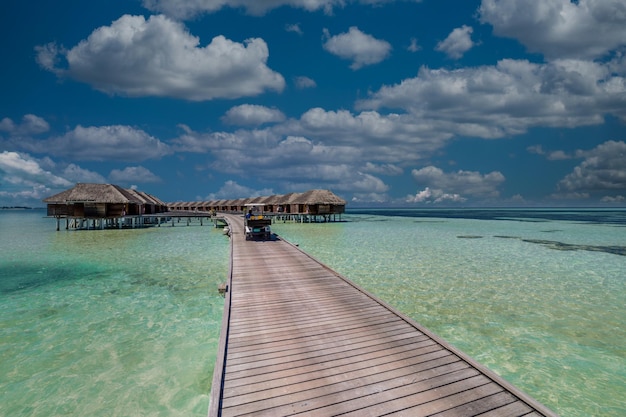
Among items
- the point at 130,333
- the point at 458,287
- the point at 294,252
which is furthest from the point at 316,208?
the point at 130,333

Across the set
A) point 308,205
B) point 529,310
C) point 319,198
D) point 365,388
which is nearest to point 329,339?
point 365,388

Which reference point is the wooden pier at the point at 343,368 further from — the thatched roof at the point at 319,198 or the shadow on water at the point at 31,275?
the thatched roof at the point at 319,198

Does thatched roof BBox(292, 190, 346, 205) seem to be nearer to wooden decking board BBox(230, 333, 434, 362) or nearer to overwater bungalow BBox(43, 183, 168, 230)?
overwater bungalow BBox(43, 183, 168, 230)

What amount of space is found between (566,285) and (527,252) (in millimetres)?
9484

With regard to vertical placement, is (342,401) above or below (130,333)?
above

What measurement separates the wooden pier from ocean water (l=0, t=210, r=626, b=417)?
4.35 feet

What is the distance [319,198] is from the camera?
53.1 metres

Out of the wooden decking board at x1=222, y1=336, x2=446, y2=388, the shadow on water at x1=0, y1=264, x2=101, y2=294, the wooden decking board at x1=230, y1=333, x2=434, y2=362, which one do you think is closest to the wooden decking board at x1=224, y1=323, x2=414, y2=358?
the wooden decking board at x1=230, y1=333, x2=434, y2=362

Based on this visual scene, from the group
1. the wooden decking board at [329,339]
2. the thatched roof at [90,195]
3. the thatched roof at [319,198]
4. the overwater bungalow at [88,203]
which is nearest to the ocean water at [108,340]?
the wooden decking board at [329,339]

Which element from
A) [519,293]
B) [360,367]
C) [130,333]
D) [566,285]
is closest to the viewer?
[360,367]

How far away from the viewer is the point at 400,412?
388 cm

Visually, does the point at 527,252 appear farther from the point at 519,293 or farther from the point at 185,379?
the point at 185,379

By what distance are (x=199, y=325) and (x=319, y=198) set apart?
44.9 metres

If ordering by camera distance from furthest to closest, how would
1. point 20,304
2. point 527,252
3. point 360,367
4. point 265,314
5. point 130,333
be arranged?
point 527,252 < point 20,304 < point 130,333 < point 265,314 < point 360,367
